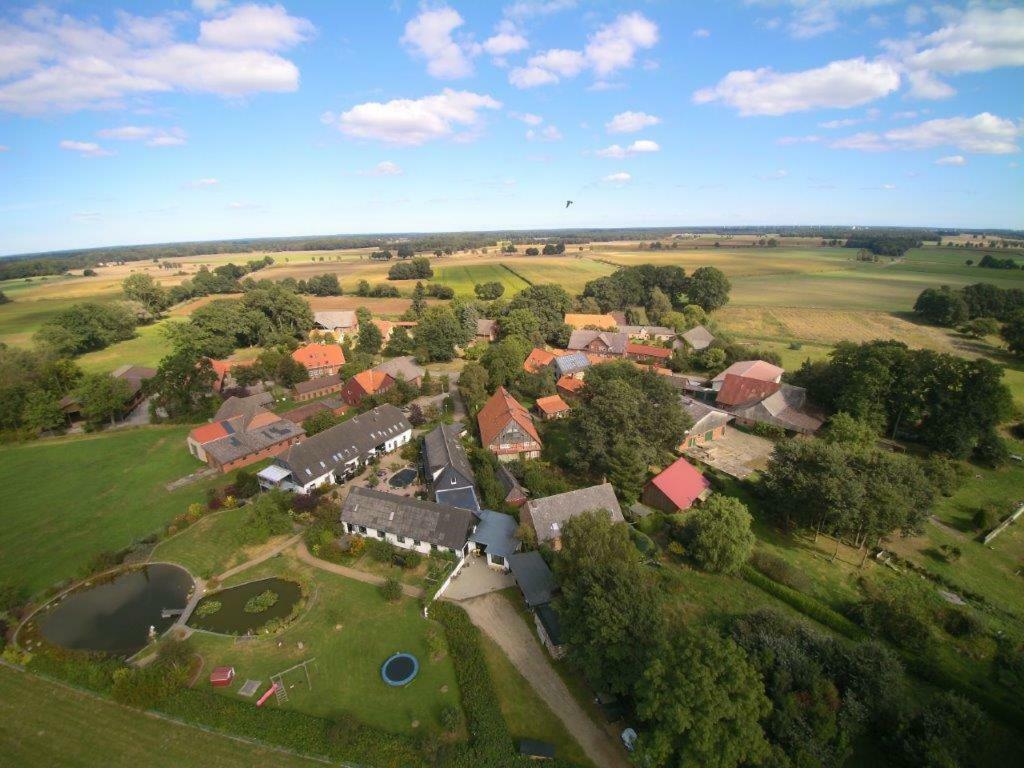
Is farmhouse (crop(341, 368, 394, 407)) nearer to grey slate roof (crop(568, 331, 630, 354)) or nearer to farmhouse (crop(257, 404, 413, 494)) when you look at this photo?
farmhouse (crop(257, 404, 413, 494))

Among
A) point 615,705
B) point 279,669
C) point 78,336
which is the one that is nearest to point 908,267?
point 615,705

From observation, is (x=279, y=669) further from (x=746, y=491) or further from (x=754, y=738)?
(x=746, y=491)

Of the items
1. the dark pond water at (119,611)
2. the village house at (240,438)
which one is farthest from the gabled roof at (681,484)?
the village house at (240,438)

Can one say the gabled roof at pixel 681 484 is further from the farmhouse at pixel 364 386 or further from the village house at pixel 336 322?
the village house at pixel 336 322

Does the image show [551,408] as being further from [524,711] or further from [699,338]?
[699,338]

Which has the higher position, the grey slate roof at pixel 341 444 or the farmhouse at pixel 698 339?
the farmhouse at pixel 698 339
